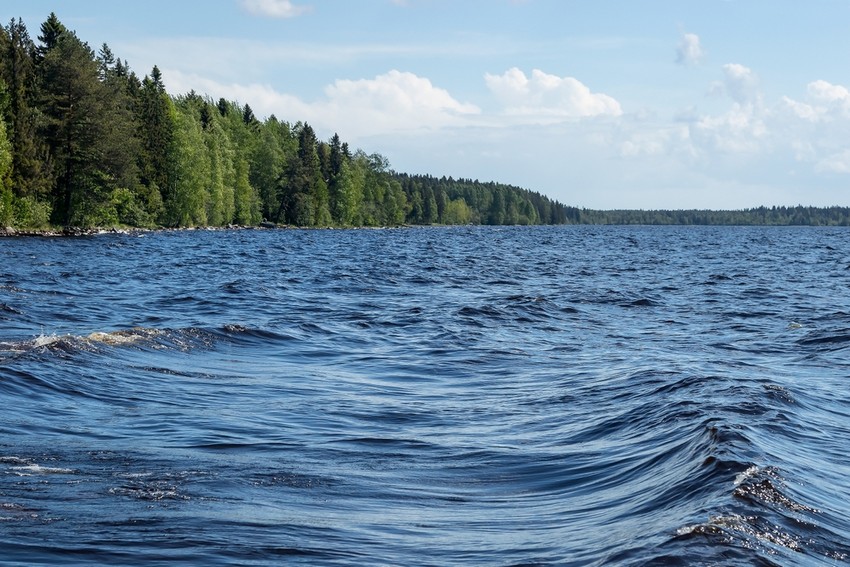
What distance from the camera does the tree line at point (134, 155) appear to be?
65.8m

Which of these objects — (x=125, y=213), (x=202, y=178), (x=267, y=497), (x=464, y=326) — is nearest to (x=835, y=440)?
(x=267, y=497)

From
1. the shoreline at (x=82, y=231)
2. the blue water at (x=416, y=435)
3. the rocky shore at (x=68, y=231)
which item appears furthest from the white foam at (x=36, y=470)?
the rocky shore at (x=68, y=231)

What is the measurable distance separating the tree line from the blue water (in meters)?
43.9

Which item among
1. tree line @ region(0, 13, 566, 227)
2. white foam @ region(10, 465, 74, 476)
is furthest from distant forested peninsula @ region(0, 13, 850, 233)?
white foam @ region(10, 465, 74, 476)

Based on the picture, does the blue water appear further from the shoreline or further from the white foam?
the shoreline

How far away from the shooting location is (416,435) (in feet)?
38.1

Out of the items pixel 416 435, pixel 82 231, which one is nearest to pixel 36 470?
pixel 416 435

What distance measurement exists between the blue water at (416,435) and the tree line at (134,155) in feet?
144

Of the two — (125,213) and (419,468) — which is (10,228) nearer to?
(125,213)

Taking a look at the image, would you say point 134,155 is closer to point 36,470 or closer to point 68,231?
point 68,231

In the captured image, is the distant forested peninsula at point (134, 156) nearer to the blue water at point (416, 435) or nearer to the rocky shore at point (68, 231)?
the rocky shore at point (68, 231)

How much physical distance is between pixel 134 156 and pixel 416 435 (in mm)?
77482

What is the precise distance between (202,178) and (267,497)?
88243 mm

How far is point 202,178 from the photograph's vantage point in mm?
93438
